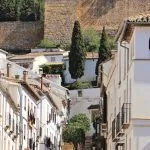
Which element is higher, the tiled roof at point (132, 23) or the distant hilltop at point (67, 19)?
the tiled roof at point (132, 23)

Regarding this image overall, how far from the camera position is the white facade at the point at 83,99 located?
3895 inches

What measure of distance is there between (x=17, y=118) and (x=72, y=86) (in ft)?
186

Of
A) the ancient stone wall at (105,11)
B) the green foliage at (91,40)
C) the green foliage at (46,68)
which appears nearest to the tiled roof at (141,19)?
the green foliage at (46,68)

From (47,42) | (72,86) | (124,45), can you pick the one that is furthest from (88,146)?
(47,42)

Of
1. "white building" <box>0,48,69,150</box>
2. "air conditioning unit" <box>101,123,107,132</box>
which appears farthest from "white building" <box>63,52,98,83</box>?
"air conditioning unit" <box>101,123,107,132</box>

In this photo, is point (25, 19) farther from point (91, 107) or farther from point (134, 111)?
point (134, 111)

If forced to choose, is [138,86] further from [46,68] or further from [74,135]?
[46,68]

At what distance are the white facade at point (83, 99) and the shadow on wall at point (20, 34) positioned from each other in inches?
1934

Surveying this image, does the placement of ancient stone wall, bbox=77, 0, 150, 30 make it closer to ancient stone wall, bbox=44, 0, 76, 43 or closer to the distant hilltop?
the distant hilltop

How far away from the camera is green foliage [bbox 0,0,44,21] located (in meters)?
165

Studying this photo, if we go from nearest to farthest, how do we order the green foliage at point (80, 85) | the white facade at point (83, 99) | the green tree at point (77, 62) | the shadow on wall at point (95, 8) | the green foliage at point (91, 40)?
the white facade at point (83, 99)
the green foliage at point (80, 85)
the green tree at point (77, 62)
the green foliage at point (91, 40)
the shadow on wall at point (95, 8)

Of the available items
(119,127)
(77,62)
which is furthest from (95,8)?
(119,127)

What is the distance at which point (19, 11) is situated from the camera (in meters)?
167

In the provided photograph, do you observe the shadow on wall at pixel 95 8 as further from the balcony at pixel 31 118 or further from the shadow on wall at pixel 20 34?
the balcony at pixel 31 118
